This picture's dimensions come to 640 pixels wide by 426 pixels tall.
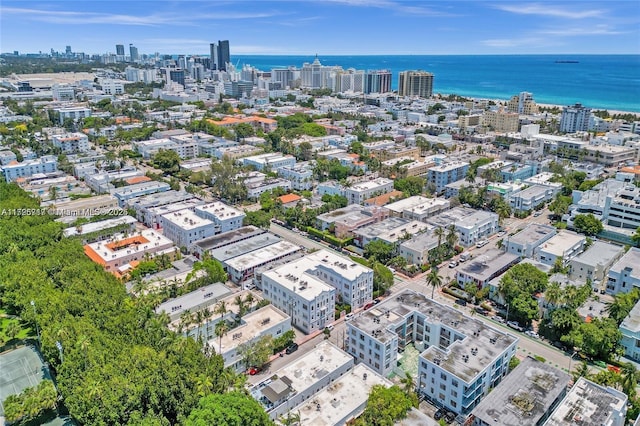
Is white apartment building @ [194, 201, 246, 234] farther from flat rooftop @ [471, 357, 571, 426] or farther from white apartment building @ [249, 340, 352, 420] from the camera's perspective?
flat rooftop @ [471, 357, 571, 426]

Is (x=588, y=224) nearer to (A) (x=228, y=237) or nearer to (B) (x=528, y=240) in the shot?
(B) (x=528, y=240)

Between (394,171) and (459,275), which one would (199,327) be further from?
(394,171)

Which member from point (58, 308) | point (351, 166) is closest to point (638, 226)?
point (351, 166)

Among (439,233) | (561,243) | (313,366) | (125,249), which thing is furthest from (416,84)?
(313,366)

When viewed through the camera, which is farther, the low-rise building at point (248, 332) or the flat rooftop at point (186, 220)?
the flat rooftop at point (186, 220)

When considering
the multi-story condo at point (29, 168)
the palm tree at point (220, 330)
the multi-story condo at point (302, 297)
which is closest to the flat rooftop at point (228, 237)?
the multi-story condo at point (302, 297)

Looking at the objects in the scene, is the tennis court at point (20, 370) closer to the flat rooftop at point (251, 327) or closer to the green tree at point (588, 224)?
the flat rooftop at point (251, 327)

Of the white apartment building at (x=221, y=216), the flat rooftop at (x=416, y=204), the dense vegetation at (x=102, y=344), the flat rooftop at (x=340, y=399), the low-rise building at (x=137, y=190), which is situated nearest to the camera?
the flat rooftop at (x=340, y=399)

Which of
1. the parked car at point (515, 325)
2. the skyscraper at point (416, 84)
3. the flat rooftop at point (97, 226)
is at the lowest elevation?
the parked car at point (515, 325)
